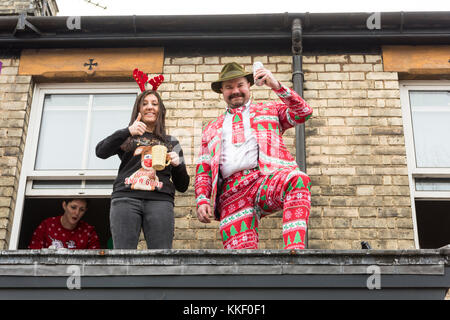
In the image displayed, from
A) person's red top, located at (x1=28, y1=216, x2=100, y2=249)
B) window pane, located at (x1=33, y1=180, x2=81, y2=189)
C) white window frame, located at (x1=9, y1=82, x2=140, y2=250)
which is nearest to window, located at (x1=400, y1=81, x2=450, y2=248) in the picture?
white window frame, located at (x1=9, y1=82, x2=140, y2=250)

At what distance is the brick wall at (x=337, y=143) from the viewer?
5.06 metres

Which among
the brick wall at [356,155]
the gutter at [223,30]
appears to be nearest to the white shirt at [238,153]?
the brick wall at [356,155]

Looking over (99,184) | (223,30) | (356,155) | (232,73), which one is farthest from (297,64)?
(99,184)

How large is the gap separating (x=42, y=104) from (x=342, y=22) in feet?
10.1

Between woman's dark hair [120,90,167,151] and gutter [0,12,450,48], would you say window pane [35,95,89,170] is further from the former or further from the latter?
woman's dark hair [120,90,167,151]

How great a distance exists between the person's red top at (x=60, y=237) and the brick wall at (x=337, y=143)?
0.52 metres

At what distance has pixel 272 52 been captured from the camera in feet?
19.1

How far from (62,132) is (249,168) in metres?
2.52

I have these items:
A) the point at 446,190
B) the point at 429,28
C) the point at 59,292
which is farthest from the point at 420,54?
the point at 59,292

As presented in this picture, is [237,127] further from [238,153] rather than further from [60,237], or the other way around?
[60,237]

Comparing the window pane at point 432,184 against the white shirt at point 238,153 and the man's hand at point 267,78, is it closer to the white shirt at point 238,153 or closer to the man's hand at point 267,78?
the white shirt at point 238,153

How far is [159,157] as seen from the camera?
3.85 m

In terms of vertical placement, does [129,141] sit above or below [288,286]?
above
